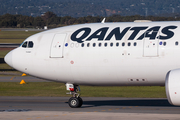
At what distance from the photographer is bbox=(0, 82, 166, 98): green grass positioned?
28188 millimetres

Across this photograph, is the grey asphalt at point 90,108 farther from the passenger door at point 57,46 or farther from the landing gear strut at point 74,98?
the passenger door at point 57,46

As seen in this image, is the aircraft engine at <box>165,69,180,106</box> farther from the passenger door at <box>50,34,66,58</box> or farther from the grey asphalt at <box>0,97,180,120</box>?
the passenger door at <box>50,34,66,58</box>

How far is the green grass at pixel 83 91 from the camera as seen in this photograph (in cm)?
2819

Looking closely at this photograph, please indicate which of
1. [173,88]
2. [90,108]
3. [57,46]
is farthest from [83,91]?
[173,88]

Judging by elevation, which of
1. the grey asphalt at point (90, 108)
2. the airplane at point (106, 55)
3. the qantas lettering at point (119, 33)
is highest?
the qantas lettering at point (119, 33)

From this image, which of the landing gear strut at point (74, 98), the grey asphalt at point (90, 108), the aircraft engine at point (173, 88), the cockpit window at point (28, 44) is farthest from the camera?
the cockpit window at point (28, 44)

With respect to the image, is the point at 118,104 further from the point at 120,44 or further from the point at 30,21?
the point at 30,21

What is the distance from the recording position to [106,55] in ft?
65.5

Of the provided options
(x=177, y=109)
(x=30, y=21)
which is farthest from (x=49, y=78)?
(x=30, y=21)

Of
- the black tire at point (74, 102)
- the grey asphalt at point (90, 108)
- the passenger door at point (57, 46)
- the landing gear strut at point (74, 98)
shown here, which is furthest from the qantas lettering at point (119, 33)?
the grey asphalt at point (90, 108)

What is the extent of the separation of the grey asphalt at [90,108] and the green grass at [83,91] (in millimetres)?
2039

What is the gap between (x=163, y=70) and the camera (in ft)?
62.7

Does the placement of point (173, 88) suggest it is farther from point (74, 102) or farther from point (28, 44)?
point (28, 44)

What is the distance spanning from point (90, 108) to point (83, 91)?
8432 millimetres
